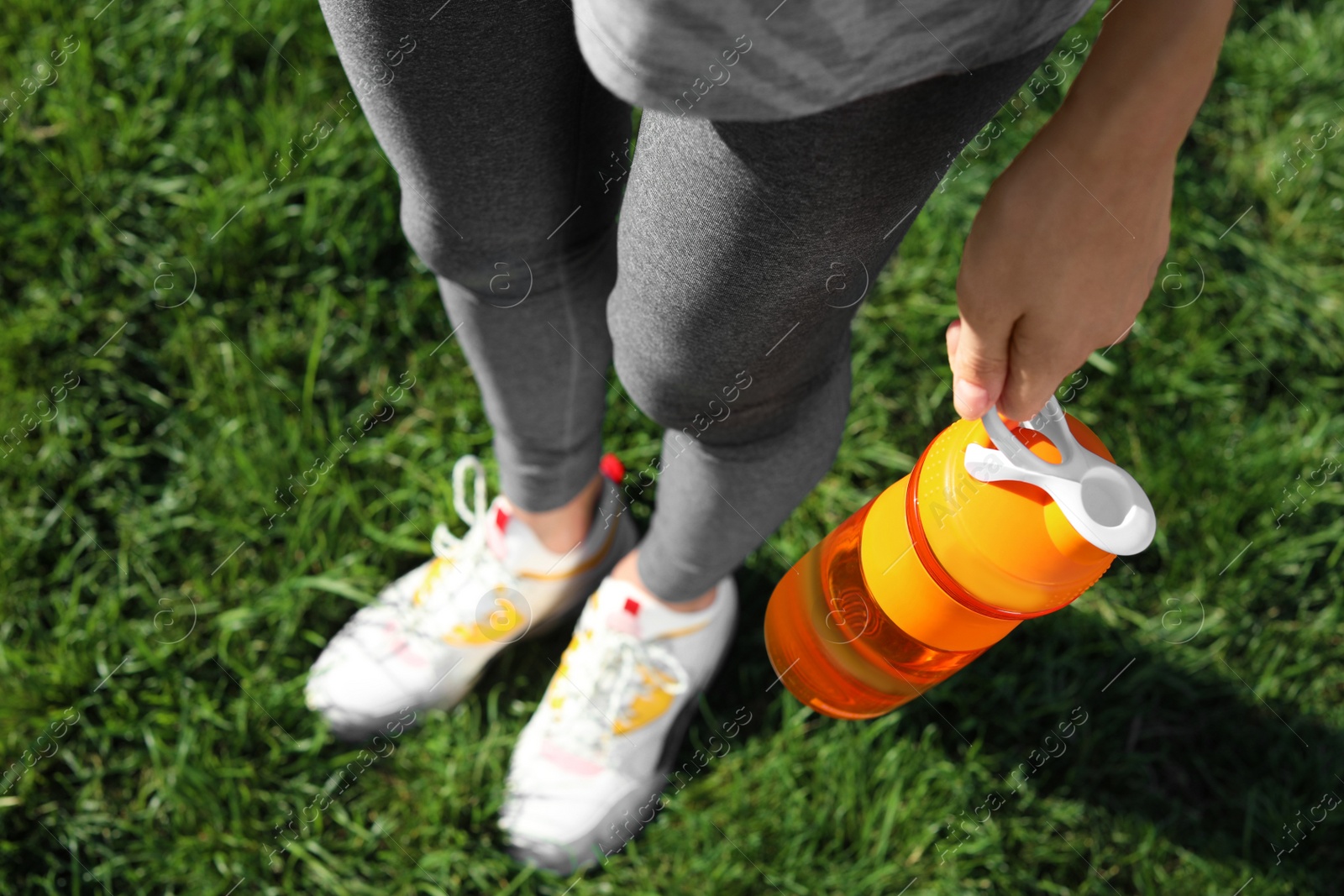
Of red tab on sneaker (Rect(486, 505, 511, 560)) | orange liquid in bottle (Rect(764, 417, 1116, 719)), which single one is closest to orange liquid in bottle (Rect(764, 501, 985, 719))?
orange liquid in bottle (Rect(764, 417, 1116, 719))

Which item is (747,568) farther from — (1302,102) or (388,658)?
(1302,102)

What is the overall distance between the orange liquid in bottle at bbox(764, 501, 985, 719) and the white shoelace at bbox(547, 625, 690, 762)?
31 centimetres

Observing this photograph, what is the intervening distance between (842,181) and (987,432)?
11.1 inches

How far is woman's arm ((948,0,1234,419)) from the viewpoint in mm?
574

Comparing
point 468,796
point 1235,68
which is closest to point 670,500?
point 468,796

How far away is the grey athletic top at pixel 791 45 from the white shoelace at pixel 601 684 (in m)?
1.00

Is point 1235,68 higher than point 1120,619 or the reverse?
higher

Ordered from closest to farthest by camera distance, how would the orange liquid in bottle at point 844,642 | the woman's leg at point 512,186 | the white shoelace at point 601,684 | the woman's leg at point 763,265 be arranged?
the woman's leg at point 763,265 < the woman's leg at point 512,186 < the orange liquid in bottle at point 844,642 < the white shoelace at point 601,684

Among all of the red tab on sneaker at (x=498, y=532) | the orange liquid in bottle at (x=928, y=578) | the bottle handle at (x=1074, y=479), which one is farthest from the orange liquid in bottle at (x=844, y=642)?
the red tab on sneaker at (x=498, y=532)

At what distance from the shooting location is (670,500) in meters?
1.19

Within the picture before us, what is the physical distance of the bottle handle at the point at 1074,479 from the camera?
78 cm

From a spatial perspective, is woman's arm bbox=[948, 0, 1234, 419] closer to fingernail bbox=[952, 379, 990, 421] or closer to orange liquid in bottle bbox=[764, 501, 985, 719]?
fingernail bbox=[952, 379, 990, 421]

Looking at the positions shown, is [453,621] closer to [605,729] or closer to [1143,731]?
[605,729]

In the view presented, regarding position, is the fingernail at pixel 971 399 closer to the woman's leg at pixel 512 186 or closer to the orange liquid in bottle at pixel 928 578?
the orange liquid in bottle at pixel 928 578
